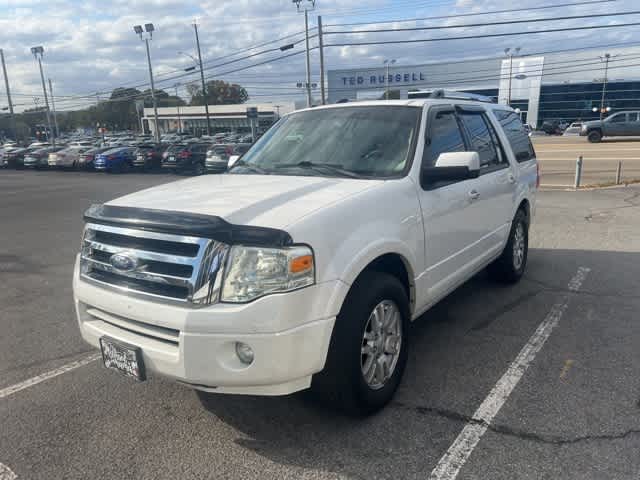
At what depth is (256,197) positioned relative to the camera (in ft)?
9.86

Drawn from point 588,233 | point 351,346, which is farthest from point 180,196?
point 588,233

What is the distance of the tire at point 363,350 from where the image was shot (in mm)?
2787

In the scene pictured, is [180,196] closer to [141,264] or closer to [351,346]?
[141,264]

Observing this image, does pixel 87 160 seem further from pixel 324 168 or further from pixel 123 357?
pixel 123 357

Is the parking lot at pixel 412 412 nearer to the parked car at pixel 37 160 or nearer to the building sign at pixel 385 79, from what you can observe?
the parked car at pixel 37 160

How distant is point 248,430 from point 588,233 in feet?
23.1

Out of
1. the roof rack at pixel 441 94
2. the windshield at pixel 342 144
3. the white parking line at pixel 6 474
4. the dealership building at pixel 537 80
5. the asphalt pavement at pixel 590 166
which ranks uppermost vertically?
the dealership building at pixel 537 80

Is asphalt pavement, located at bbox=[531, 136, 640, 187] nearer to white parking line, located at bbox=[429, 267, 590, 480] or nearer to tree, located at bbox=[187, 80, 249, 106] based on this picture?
white parking line, located at bbox=[429, 267, 590, 480]

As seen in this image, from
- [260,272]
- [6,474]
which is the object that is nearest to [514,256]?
[260,272]

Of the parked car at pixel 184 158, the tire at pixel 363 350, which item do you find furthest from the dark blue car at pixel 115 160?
the tire at pixel 363 350

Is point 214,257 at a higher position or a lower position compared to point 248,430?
higher

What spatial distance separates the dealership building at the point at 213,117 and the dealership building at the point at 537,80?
1422 centimetres

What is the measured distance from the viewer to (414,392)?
11.4ft

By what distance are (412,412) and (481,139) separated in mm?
2704
